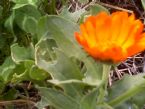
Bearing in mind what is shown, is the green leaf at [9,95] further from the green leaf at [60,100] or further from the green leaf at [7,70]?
the green leaf at [60,100]

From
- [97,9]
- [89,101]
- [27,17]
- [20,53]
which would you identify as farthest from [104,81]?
[27,17]

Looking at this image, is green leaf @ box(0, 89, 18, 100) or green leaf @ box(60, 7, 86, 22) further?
green leaf @ box(0, 89, 18, 100)

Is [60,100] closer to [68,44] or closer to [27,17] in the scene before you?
[68,44]

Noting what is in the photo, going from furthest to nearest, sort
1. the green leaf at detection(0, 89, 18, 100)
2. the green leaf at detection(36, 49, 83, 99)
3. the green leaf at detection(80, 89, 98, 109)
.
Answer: the green leaf at detection(0, 89, 18, 100) → the green leaf at detection(36, 49, 83, 99) → the green leaf at detection(80, 89, 98, 109)

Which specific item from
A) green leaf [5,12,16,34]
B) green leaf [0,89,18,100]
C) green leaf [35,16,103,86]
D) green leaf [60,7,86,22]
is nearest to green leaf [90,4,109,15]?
green leaf [35,16,103,86]

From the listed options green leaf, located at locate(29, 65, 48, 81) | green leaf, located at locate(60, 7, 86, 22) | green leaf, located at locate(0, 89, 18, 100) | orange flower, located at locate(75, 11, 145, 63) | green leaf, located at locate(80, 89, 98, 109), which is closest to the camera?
orange flower, located at locate(75, 11, 145, 63)

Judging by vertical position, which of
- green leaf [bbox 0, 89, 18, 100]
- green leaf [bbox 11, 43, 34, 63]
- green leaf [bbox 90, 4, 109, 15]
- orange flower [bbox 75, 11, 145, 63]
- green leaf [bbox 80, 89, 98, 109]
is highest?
green leaf [bbox 90, 4, 109, 15]

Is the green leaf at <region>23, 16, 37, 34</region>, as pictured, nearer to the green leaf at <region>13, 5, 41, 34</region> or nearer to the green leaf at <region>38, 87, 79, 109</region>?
the green leaf at <region>13, 5, 41, 34</region>
